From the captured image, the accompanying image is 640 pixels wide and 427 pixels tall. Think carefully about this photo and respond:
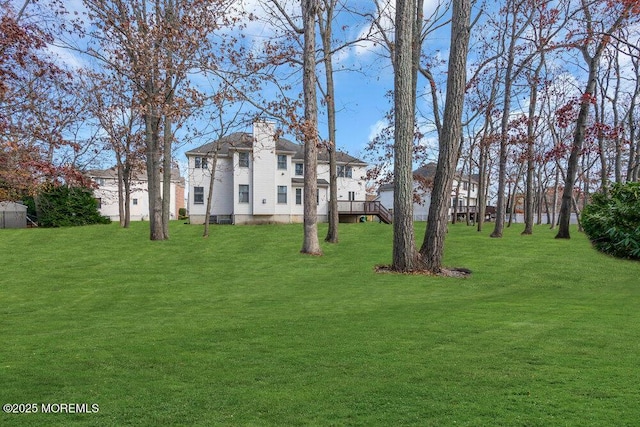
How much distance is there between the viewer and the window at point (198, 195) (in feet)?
109

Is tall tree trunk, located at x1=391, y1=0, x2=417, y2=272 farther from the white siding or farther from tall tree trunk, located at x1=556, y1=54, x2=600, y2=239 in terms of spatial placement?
the white siding

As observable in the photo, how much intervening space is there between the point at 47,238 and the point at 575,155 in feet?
83.5

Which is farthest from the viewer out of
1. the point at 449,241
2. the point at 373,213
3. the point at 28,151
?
the point at 373,213

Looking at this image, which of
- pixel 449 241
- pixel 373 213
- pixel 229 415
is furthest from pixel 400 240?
pixel 373 213

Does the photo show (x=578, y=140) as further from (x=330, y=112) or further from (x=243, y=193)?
(x=243, y=193)

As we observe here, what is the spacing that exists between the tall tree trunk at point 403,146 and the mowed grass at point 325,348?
896mm

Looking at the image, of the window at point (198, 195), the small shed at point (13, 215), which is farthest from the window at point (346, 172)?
the small shed at point (13, 215)

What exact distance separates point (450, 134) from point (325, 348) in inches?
319

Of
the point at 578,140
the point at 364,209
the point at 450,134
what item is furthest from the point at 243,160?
the point at 450,134

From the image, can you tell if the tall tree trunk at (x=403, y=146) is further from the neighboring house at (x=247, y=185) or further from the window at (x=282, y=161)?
the window at (x=282, y=161)

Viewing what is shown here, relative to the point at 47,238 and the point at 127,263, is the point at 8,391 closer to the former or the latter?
the point at 127,263

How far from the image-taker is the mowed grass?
3033 millimetres

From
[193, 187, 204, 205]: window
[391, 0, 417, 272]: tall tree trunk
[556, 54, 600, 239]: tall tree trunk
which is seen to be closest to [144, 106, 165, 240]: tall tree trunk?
[391, 0, 417, 272]: tall tree trunk

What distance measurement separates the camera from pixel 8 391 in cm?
347
